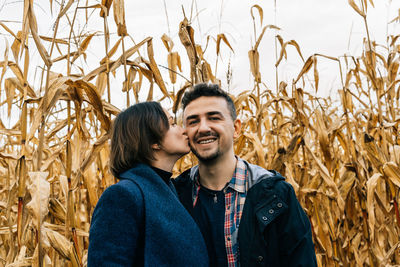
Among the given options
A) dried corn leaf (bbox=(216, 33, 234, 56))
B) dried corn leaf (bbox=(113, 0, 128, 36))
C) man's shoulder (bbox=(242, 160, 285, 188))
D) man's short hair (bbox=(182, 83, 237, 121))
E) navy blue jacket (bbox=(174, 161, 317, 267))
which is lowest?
navy blue jacket (bbox=(174, 161, 317, 267))

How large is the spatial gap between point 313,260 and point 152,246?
2.55ft

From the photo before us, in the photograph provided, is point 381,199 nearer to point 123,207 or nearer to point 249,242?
point 249,242

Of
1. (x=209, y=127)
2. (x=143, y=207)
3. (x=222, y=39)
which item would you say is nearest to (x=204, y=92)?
(x=209, y=127)

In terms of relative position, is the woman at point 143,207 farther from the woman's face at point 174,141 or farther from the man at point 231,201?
the man at point 231,201

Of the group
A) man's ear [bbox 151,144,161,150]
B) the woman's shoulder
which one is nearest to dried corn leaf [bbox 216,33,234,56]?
man's ear [bbox 151,144,161,150]

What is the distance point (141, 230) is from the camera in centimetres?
143

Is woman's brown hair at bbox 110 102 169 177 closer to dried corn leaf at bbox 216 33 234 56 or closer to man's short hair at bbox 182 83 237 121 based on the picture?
man's short hair at bbox 182 83 237 121

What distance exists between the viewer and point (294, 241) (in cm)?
161

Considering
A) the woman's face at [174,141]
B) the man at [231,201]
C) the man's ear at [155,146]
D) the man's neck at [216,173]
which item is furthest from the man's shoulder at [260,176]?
the man's ear at [155,146]

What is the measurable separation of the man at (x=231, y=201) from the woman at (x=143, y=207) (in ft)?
0.57

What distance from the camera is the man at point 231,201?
1610 millimetres

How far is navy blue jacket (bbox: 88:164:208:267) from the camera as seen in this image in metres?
1.32

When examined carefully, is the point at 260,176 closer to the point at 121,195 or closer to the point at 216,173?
the point at 216,173

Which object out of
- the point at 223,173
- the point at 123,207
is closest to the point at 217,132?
the point at 223,173
